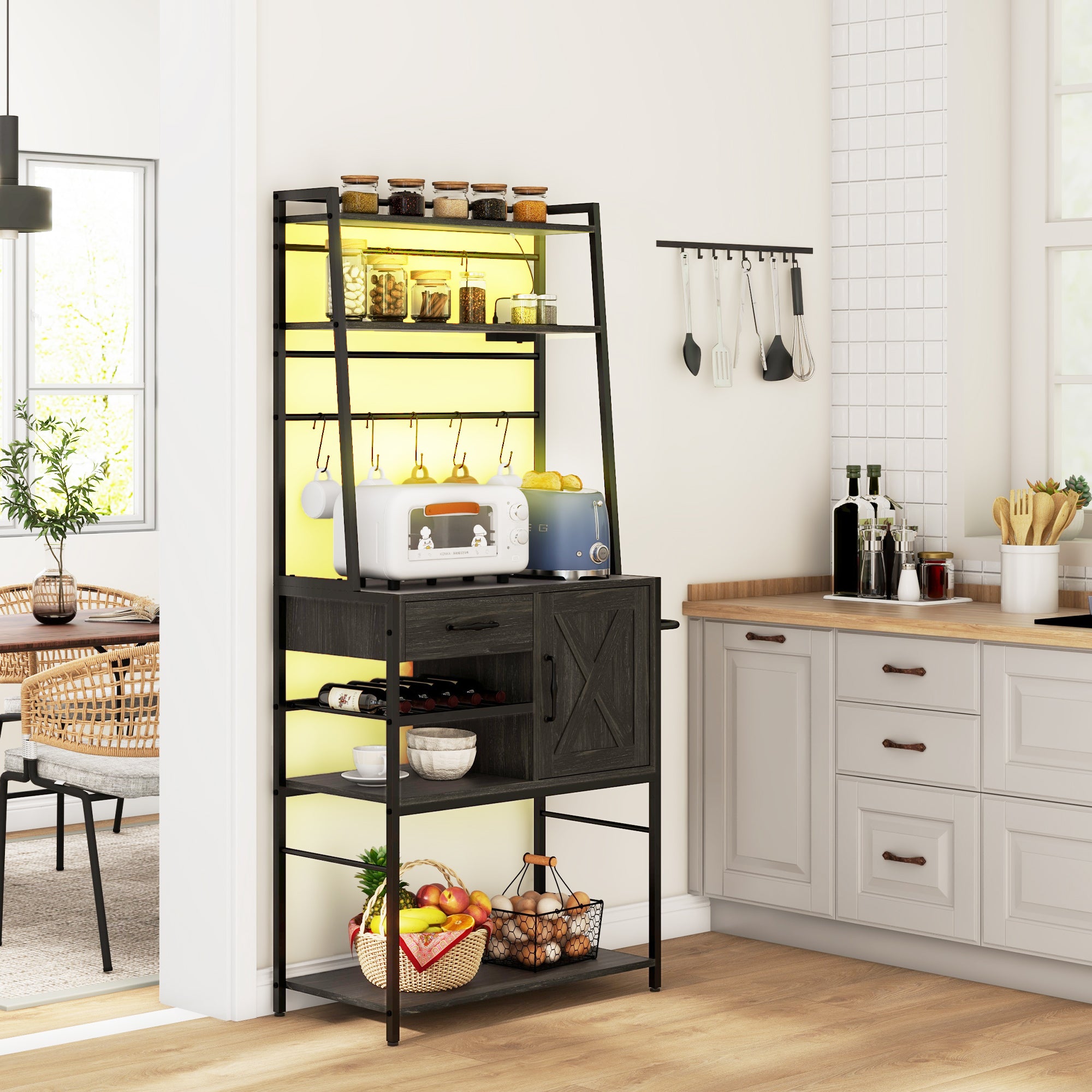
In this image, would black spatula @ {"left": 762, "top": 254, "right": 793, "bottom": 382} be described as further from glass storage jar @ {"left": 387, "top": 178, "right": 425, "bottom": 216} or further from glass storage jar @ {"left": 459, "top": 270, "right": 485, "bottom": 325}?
glass storage jar @ {"left": 387, "top": 178, "right": 425, "bottom": 216}

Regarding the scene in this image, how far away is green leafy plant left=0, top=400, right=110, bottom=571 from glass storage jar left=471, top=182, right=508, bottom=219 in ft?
6.09

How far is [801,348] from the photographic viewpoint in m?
5.02

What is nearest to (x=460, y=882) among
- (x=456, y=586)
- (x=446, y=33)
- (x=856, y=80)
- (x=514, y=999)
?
(x=514, y=999)

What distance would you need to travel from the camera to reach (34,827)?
623 cm

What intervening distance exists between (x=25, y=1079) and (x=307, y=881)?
2.56 feet

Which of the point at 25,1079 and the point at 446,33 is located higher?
the point at 446,33

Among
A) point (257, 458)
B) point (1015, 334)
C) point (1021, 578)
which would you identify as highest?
point (1015, 334)

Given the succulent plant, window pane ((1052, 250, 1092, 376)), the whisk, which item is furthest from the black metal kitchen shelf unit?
window pane ((1052, 250, 1092, 376))

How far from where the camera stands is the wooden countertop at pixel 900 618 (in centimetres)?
409

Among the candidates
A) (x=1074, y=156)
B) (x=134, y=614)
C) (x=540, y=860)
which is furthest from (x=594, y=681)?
(x=1074, y=156)

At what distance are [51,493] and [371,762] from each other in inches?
114

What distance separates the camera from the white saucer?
3955 mm

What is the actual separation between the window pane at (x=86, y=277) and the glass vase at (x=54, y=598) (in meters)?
1.38

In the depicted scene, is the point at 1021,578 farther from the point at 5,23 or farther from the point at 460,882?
the point at 5,23
